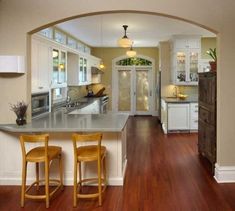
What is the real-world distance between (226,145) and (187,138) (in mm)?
3342

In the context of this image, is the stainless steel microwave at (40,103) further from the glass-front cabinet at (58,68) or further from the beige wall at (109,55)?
the beige wall at (109,55)

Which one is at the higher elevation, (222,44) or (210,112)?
(222,44)

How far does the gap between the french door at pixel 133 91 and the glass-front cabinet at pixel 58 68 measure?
233 inches

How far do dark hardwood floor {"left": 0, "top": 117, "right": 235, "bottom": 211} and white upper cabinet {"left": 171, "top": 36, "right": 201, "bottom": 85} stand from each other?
138 inches

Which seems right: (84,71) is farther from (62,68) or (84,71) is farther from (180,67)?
(180,67)

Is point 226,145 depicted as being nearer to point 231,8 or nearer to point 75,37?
point 231,8

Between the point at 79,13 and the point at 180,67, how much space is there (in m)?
5.55

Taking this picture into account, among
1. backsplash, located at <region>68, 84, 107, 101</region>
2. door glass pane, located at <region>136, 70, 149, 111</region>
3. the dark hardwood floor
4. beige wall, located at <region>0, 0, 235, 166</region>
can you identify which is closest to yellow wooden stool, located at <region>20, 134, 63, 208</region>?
the dark hardwood floor

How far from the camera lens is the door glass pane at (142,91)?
12344 mm

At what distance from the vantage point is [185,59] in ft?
29.6

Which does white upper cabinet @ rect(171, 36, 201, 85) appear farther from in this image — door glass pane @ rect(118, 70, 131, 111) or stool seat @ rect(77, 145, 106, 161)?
stool seat @ rect(77, 145, 106, 161)

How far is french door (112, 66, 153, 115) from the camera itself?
1230cm

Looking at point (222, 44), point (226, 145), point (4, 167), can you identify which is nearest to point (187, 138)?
point (226, 145)

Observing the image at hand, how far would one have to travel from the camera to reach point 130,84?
1238cm
